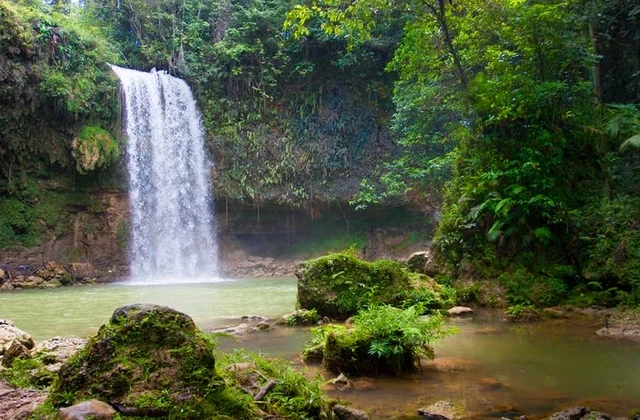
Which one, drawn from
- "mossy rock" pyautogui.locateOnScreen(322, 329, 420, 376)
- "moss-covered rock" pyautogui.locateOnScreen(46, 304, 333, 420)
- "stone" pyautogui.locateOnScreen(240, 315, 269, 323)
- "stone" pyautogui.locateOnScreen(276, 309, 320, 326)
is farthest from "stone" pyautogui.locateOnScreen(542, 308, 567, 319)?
"moss-covered rock" pyautogui.locateOnScreen(46, 304, 333, 420)

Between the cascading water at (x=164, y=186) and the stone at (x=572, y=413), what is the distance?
63.6 feet

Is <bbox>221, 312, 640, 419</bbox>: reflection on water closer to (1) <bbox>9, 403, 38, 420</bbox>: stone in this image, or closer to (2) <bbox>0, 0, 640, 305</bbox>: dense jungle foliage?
(1) <bbox>9, 403, 38, 420</bbox>: stone

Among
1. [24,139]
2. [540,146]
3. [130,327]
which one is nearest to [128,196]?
[24,139]

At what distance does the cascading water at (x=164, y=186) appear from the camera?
22484 millimetres

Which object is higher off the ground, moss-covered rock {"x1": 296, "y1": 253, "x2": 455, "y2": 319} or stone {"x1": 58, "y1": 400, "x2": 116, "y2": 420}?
stone {"x1": 58, "y1": 400, "x2": 116, "y2": 420}

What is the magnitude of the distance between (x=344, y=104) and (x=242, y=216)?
7.37 m

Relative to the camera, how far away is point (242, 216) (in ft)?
85.9

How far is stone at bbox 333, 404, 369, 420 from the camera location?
375 cm

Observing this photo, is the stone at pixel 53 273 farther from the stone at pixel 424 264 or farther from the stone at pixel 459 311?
the stone at pixel 459 311

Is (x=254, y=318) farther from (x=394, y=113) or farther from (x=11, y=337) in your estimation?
(x=394, y=113)

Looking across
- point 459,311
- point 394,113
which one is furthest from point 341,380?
point 394,113

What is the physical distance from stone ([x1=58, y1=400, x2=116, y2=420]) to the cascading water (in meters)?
19.0

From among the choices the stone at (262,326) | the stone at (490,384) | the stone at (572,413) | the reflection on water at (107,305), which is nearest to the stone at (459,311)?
the stone at (262,326)

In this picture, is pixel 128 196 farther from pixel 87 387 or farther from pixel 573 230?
pixel 87 387
